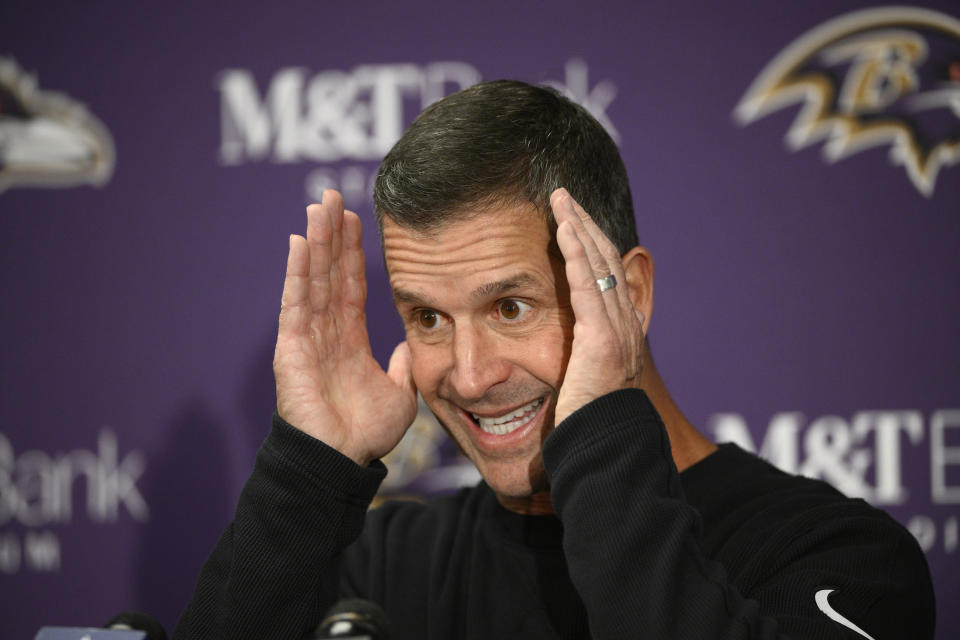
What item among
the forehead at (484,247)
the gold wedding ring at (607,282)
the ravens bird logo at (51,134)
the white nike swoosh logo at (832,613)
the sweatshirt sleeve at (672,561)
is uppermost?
the ravens bird logo at (51,134)

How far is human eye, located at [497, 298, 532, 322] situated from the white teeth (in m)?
0.15

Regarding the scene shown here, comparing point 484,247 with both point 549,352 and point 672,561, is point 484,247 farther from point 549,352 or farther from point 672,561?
point 672,561

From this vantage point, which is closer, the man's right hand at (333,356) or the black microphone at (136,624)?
the black microphone at (136,624)

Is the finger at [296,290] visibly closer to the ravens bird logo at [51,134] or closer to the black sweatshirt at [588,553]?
the black sweatshirt at [588,553]

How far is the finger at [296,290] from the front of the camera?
5.22ft

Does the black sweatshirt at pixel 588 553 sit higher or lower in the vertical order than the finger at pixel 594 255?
lower

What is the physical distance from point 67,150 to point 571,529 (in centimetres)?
204

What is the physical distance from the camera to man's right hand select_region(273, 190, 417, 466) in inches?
63.2

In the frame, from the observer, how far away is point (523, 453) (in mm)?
1590

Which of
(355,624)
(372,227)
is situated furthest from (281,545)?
(372,227)

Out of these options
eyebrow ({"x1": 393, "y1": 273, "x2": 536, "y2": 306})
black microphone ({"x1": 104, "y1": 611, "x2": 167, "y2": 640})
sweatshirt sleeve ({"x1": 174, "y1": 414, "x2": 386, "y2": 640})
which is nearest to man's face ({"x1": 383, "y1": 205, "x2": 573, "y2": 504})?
eyebrow ({"x1": 393, "y1": 273, "x2": 536, "y2": 306})

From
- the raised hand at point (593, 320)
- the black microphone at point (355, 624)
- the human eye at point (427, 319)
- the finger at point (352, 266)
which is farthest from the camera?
the finger at point (352, 266)

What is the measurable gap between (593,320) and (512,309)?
0.23m

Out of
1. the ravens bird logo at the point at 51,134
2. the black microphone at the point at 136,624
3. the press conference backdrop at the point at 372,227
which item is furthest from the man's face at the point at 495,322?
the ravens bird logo at the point at 51,134
